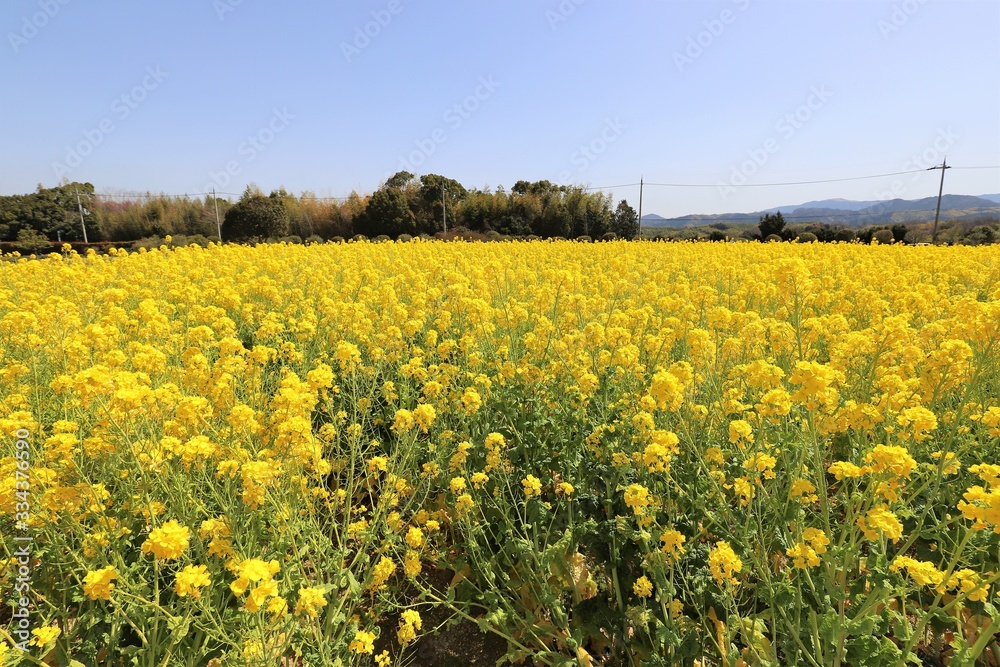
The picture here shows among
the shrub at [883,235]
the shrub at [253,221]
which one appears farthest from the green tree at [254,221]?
the shrub at [883,235]

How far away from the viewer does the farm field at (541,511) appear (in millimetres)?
1682

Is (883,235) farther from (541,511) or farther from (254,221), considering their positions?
(254,221)

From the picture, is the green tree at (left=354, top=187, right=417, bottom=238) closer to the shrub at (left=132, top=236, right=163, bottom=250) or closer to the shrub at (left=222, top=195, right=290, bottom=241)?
the shrub at (left=222, top=195, right=290, bottom=241)

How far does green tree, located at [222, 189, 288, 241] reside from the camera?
24500 mm

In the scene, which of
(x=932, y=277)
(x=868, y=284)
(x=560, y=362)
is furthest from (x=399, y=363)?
(x=932, y=277)

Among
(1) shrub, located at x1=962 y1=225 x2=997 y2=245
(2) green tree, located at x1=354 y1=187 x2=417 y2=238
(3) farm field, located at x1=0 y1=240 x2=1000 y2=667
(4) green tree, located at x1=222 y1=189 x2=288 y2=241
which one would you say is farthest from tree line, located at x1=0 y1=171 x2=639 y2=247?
(3) farm field, located at x1=0 y1=240 x2=1000 y2=667

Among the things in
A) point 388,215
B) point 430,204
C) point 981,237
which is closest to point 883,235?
point 981,237

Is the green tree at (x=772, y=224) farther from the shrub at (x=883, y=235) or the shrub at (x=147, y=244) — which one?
the shrub at (x=147, y=244)

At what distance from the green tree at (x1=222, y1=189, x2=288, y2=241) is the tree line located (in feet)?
12.4

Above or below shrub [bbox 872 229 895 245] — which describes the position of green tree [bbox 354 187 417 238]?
above

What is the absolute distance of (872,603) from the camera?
1.46 meters

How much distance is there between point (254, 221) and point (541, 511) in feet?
86.8

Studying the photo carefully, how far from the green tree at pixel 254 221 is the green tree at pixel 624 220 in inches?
804

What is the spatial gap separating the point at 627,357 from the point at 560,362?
45 centimetres
